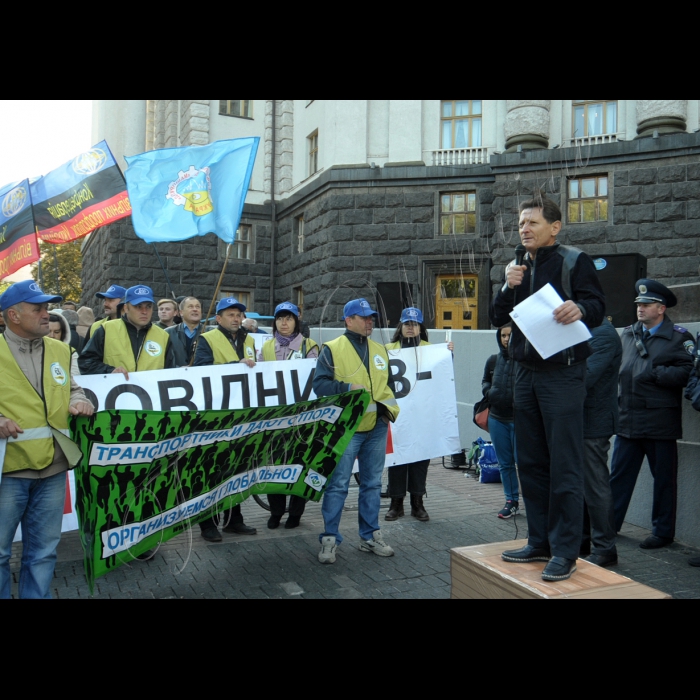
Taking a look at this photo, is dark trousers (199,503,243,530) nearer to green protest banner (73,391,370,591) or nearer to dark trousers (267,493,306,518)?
dark trousers (267,493,306,518)

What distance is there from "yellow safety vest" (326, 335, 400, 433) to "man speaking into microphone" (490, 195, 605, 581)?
7.41 feet

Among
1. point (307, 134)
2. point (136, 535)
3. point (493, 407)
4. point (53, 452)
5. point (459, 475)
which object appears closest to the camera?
point (53, 452)

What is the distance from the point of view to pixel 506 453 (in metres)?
6.93

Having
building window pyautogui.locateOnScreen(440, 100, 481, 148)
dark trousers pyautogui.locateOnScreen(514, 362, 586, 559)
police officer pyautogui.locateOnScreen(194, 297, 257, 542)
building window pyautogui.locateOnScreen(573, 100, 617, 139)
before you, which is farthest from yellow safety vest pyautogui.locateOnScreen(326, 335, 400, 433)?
building window pyautogui.locateOnScreen(440, 100, 481, 148)

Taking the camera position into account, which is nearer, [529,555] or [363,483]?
[529,555]

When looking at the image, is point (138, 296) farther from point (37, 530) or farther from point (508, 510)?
point (508, 510)

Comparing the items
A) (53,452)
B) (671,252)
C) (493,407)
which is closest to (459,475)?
(493,407)

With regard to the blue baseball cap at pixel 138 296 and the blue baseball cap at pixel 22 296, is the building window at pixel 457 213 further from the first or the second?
the blue baseball cap at pixel 22 296

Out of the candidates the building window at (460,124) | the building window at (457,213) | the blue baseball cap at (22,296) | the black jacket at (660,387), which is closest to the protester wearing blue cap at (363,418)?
the black jacket at (660,387)

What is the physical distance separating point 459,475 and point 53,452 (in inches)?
249

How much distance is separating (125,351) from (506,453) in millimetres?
3949

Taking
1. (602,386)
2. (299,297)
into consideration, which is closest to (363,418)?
(602,386)

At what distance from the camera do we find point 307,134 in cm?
2092

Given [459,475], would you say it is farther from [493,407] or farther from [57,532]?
[57,532]
